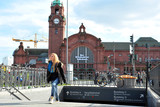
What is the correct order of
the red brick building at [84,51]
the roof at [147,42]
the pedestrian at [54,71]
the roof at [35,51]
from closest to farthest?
the pedestrian at [54,71] → the red brick building at [84,51] → the roof at [147,42] → the roof at [35,51]

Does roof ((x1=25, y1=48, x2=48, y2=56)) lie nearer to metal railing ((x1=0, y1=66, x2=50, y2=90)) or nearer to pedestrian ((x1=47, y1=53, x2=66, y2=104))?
metal railing ((x1=0, y1=66, x2=50, y2=90))

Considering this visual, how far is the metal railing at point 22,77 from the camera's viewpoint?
46.9 ft

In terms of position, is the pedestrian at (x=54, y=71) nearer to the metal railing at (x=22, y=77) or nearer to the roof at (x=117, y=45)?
the metal railing at (x=22, y=77)

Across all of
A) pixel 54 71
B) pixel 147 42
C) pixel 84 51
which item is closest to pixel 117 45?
pixel 147 42

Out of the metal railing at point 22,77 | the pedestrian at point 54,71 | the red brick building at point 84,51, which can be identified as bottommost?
the metal railing at point 22,77

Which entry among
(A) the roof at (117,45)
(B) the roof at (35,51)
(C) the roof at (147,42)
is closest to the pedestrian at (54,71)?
(A) the roof at (117,45)

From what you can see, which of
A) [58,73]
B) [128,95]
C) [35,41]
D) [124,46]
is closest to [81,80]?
[128,95]

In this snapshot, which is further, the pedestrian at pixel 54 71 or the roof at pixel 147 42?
the roof at pixel 147 42

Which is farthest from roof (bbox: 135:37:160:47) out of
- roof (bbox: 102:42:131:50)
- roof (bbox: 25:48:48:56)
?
roof (bbox: 25:48:48:56)

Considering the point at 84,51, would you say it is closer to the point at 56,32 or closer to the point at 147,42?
the point at 56,32

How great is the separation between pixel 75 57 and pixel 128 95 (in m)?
63.9

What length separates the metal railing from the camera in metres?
14.3

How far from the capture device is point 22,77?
16.7 m

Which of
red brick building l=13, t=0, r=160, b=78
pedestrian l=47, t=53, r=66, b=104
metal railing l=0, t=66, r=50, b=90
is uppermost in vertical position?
red brick building l=13, t=0, r=160, b=78
